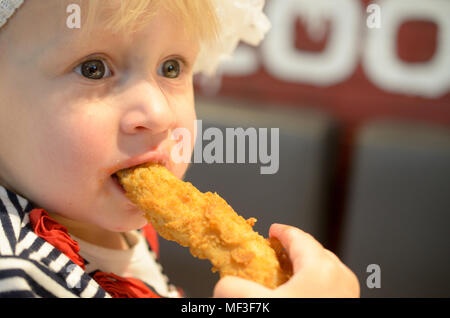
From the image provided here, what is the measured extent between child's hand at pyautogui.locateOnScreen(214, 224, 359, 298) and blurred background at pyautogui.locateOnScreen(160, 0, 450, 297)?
405 mm

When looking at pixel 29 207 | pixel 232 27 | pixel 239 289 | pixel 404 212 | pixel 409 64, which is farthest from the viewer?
pixel 409 64

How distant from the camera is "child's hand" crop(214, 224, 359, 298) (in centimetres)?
36

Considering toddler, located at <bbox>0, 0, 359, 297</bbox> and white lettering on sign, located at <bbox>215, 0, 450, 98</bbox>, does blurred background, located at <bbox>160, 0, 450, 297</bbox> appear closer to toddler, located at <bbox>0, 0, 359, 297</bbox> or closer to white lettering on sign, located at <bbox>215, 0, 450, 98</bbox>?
white lettering on sign, located at <bbox>215, 0, 450, 98</bbox>

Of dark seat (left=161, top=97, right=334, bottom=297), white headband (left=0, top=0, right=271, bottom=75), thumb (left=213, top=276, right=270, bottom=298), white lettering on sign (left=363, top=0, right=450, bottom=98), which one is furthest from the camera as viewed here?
white lettering on sign (left=363, top=0, right=450, bottom=98)

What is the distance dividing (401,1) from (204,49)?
774 millimetres

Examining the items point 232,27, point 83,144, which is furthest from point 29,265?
point 232,27

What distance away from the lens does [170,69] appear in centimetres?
53

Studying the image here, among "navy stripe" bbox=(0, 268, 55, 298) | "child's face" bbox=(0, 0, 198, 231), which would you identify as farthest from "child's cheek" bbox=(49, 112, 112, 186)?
"navy stripe" bbox=(0, 268, 55, 298)

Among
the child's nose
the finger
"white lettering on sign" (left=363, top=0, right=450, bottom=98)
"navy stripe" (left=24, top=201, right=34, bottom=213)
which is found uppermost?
"white lettering on sign" (left=363, top=0, right=450, bottom=98)

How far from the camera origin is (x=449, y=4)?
1160 mm

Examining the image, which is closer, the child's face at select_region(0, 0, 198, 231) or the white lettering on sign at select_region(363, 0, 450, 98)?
the child's face at select_region(0, 0, 198, 231)

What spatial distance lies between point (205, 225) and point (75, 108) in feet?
0.54

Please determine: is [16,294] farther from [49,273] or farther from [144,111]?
[144,111]

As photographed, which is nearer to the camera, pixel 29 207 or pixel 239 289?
pixel 239 289
